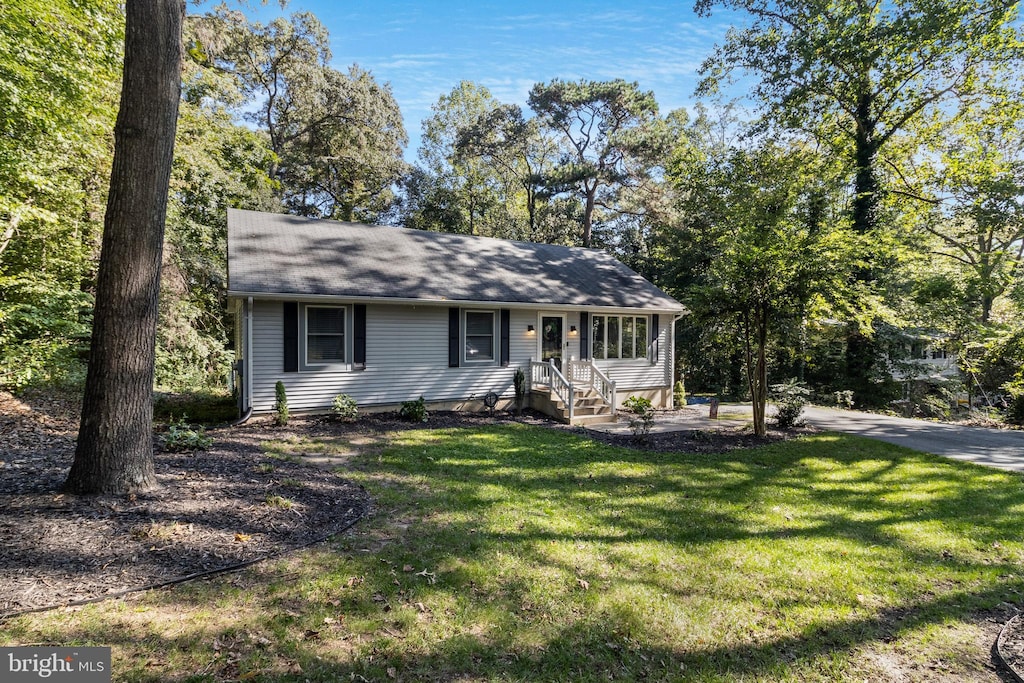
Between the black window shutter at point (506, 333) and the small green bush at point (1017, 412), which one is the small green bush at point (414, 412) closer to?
the black window shutter at point (506, 333)

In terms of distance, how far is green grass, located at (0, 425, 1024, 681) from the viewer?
280 cm

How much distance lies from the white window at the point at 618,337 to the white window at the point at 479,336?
9.44ft

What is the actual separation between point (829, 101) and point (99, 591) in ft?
76.7

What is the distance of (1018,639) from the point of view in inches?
131

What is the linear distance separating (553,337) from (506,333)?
1.43 metres

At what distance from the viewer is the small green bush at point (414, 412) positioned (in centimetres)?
1055

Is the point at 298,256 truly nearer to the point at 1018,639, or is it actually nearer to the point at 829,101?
the point at 1018,639

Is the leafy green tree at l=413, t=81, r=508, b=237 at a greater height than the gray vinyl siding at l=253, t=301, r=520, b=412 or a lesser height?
greater

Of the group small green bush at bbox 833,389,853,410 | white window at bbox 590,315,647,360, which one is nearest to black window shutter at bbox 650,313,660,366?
white window at bbox 590,315,647,360

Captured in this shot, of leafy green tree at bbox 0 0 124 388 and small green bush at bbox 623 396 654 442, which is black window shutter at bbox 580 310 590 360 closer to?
small green bush at bbox 623 396 654 442

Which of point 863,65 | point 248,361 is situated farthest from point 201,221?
point 863,65

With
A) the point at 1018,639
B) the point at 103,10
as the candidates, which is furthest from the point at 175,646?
the point at 103,10

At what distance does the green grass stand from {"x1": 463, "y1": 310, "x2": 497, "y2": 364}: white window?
581cm

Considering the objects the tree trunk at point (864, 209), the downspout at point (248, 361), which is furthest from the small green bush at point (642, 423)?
the tree trunk at point (864, 209)
